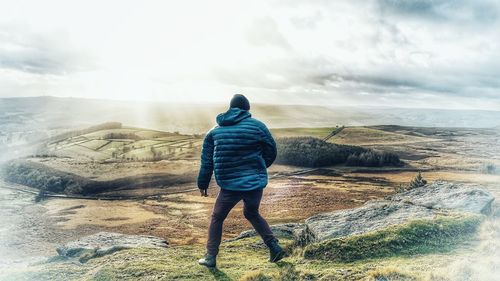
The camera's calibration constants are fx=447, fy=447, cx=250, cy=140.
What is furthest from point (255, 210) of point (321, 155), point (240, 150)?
point (321, 155)

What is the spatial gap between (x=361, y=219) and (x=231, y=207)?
2.80m

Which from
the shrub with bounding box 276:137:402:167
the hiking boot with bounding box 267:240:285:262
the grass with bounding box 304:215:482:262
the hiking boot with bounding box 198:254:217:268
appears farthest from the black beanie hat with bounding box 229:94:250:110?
the shrub with bounding box 276:137:402:167

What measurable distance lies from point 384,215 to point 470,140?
92080 mm

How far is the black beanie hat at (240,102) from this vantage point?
741 centimetres

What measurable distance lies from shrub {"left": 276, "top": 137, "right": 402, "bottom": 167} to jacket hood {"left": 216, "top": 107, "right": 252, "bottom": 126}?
111 ft

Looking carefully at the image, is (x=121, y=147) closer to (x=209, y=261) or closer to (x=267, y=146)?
(x=209, y=261)

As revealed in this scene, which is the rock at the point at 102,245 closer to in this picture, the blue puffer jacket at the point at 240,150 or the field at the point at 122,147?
the blue puffer jacket at the point at 240,150

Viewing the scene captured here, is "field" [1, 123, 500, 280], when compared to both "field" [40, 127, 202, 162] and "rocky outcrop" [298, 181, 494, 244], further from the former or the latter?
"field" [40, 127, 202, 162]

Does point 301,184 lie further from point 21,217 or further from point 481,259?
point 481,259

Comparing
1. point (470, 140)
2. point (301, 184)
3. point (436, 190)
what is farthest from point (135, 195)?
point (470, 140)

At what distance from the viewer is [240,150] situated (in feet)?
23.5

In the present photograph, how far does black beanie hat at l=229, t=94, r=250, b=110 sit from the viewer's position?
7.41 m

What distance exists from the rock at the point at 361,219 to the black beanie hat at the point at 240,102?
108 inches

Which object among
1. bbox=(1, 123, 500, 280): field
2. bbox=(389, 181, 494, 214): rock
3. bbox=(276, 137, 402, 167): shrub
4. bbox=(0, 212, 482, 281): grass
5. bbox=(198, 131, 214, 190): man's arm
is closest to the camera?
bbox=(0, 212, 482, 281): grass
